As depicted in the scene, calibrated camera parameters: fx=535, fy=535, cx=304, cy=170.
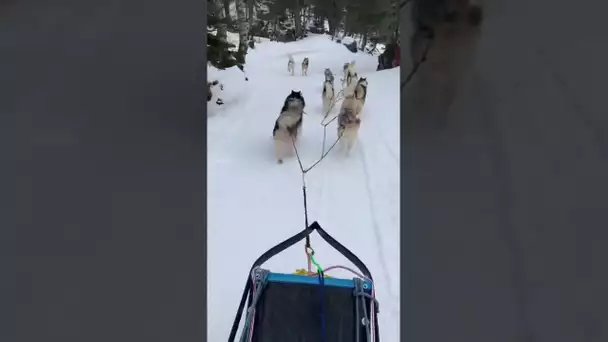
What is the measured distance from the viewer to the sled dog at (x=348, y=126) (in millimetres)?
3057

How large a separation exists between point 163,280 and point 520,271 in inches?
8.2

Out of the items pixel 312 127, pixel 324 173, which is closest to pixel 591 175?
pixel 324 173

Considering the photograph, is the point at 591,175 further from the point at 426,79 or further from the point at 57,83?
the point at 57,83

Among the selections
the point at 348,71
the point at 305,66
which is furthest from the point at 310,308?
the point at 305,66

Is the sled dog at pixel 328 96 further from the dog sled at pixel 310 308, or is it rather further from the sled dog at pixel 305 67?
the dog sled at pixel 310 308

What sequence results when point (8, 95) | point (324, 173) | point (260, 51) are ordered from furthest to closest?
1. point (260, 51)
2. point (324, 173)
3. point (8, 95)

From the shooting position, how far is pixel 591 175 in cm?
30

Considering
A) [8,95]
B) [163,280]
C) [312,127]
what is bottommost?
[163,280]

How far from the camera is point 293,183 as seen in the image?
2.76 meters

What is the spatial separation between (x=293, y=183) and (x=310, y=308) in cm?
166

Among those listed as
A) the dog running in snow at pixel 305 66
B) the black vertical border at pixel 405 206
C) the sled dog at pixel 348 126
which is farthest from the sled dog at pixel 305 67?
the black vertical border at pixel 405 206

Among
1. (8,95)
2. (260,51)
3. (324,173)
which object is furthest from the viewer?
(260,51)

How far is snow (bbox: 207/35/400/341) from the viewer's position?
171 centimetres

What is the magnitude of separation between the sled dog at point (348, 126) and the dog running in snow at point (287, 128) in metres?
0.24
